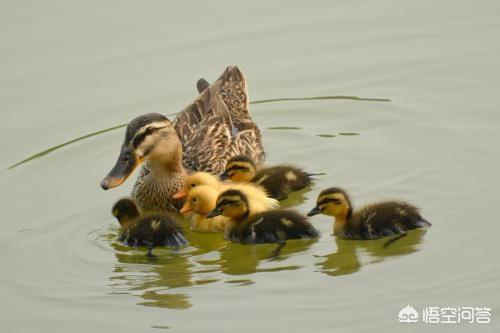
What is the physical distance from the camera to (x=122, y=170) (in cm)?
848

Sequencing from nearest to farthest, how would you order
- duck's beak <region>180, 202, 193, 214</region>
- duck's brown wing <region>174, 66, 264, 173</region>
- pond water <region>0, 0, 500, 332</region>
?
pond water <region>0, 0, 500, 332</region> < duck's beak <region>180, 202, 193, 214</region> < duck's brown wing <region>174, 66, 264, 173</region>

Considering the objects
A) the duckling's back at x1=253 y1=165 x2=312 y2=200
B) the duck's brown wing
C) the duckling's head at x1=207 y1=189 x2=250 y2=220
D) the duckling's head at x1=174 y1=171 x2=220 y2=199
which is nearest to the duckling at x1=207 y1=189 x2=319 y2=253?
the duckling's head at x1=207 y1=189 x2=250 y2=220

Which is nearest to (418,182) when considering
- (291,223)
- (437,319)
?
(291,223)

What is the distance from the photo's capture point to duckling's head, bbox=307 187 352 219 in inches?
310

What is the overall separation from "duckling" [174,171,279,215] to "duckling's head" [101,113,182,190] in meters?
0.26

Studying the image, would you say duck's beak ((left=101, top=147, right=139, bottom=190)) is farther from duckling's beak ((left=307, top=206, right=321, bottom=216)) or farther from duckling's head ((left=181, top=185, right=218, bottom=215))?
duckling's beak ((left=307, top=206, right=321, bottom=216))

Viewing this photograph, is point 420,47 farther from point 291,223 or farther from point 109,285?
point 109,285

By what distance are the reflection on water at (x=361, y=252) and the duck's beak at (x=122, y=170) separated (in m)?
1.49

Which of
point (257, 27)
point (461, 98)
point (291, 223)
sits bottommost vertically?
point (291, 223)

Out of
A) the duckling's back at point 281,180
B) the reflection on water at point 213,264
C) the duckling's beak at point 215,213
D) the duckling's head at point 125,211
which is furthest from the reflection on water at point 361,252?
the duckling's head at point 125,211

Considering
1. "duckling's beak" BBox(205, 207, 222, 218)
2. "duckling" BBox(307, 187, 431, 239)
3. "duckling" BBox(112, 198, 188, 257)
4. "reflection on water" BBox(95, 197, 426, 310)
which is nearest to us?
"reflection on water" BBox(95, 197, 426, 310)

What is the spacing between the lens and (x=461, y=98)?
9.81 metres

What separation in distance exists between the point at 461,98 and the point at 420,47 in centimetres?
105

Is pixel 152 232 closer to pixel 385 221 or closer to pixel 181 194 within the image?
pixel 181 194
